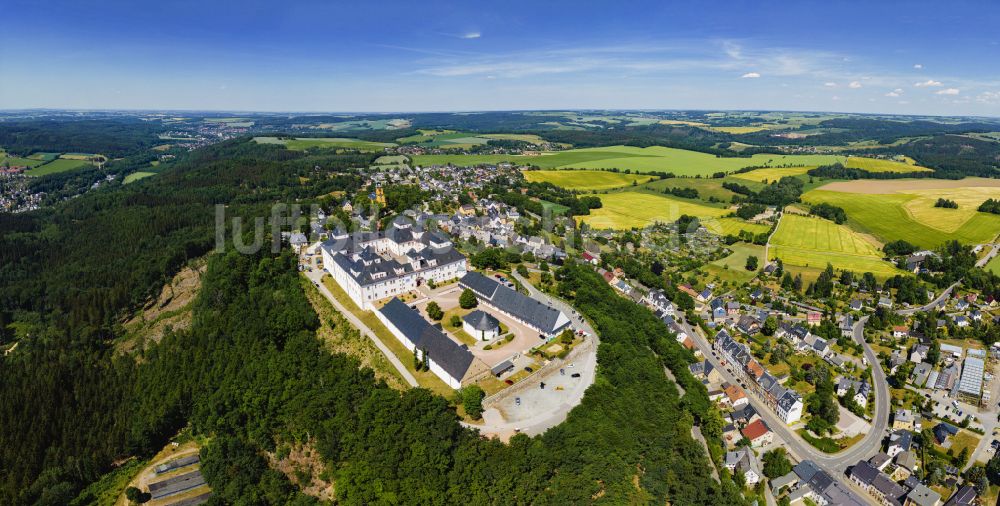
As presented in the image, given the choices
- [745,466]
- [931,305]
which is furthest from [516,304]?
[931,305]

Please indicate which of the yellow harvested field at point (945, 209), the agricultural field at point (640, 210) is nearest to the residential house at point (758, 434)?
the agricultural field at point (640, 210)

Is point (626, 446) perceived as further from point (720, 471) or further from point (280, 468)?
point (280, 468)

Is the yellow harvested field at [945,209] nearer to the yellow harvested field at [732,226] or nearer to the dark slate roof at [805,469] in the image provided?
the yellow harvested field at [732,226]

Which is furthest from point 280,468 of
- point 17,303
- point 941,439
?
point 17,303

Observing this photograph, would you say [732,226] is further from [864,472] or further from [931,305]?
[864,472]

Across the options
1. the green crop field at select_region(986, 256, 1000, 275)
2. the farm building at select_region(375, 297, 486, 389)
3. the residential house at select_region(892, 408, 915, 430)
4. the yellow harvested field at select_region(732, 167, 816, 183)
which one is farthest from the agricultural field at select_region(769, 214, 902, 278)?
the farm building at select_region(375, 297, 486, 389)
